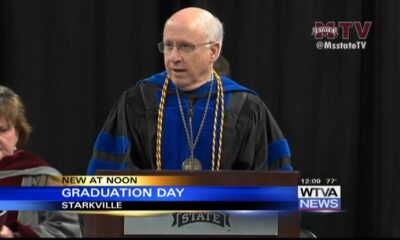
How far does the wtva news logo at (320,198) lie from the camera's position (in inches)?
139

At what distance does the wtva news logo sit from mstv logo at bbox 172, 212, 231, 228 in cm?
135

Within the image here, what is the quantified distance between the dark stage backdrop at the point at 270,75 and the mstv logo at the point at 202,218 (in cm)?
350

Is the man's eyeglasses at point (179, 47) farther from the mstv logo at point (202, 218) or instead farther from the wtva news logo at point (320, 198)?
the mstv logo at point (202, 218)

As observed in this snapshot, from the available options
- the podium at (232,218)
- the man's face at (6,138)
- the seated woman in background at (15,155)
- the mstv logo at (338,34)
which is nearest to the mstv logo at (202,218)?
the podium at (232,218)

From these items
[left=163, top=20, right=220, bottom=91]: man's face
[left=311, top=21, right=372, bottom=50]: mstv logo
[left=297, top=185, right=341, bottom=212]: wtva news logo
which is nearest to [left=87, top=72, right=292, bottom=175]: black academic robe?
[left=163, top=20, right=220, bottom=91]: man's face

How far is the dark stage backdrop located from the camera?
5.21 m

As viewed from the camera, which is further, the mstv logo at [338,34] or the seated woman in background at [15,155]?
the mstv logo at [338,34]

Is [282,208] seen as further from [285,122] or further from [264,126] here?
[285,122]

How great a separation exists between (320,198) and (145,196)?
2523mm

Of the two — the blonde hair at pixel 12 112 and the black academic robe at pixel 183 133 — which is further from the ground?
the blonde hair at pixel 12 112

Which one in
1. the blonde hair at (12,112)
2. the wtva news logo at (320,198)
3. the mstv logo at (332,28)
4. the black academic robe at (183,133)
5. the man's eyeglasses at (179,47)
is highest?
the man's eyeglasses at (179,47)

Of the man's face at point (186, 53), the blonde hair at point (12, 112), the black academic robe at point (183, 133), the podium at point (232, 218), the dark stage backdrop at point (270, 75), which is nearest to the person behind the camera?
the podium at point (232, 218)

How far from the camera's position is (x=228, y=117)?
3219 mm

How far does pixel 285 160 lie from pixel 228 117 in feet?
1.07
